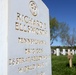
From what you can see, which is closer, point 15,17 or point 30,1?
point 15,17

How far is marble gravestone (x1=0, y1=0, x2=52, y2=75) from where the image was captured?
3.50 metres

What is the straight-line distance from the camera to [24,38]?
402cm

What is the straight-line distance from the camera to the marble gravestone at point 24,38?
3.50 metres

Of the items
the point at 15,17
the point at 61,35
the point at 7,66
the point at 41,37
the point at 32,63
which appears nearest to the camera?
the point at 7,66

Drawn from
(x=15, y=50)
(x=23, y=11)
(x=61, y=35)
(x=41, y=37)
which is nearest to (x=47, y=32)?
(x=41, y=37)

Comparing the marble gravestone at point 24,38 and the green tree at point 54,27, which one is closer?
the marble gravestone at point 24,38

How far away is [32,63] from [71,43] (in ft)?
140

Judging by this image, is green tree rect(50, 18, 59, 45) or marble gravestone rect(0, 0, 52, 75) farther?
green tree rect(50, 18, 59, 45)

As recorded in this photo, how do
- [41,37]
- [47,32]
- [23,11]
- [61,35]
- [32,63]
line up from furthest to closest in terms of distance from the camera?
[61,35] < [47,32] < [41,37] < [32,63] < [23,11]

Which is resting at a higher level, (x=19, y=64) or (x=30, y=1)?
(x=30, y=1)

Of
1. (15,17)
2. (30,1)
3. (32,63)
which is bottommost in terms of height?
(32,63)

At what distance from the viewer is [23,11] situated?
4023 mm

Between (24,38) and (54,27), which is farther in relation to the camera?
(54,27)
